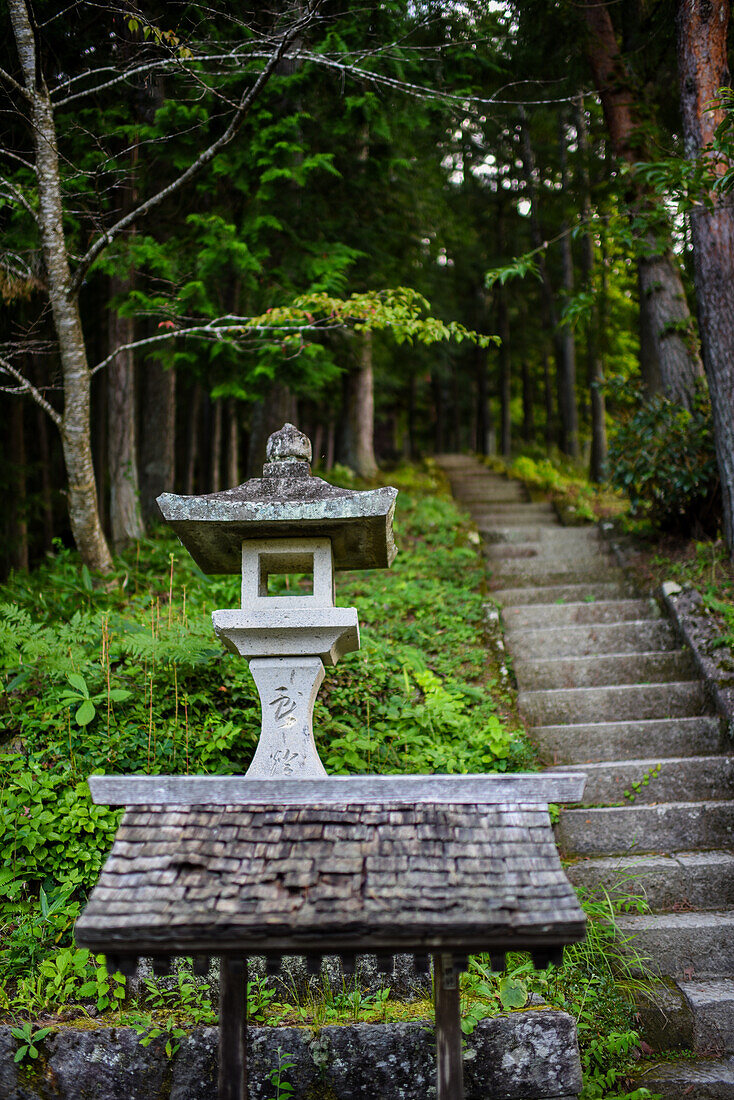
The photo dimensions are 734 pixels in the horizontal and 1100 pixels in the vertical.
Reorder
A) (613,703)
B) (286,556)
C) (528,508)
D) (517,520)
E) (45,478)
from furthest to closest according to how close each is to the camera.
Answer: (45,478), (528,508), (517,520), (613,703), (286,556)

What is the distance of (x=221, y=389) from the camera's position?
799cm

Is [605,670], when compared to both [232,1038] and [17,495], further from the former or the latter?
[17,495]

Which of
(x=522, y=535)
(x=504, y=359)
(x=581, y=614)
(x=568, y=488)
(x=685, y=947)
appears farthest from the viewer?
(x=504, y=359)

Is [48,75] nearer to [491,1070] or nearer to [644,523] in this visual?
[644,523]

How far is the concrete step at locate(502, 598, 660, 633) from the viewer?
714 centimetres

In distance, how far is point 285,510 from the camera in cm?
336

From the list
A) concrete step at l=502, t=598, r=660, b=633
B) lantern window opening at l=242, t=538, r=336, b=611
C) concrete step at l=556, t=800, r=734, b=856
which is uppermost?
lantern window opening at l=242, t=538, r=336, b=611

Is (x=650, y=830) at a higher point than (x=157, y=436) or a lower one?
lower

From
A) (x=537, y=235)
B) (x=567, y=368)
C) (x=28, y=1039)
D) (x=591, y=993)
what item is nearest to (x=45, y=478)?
(x=28, y=1039)

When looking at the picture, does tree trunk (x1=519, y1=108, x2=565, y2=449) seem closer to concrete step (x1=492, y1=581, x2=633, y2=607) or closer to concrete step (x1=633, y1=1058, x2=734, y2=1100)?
concrete step (x1=492, y1=581, x2=633, y2=607)

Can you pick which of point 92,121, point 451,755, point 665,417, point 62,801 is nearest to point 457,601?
point 451,755

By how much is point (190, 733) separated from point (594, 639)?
151 inches

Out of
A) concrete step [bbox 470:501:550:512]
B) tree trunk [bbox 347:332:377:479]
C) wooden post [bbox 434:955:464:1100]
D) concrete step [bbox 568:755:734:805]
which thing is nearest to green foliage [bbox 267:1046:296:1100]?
wooden post [bbox 434:955:464:1100]

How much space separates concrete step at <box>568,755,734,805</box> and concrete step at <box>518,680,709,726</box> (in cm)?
66
